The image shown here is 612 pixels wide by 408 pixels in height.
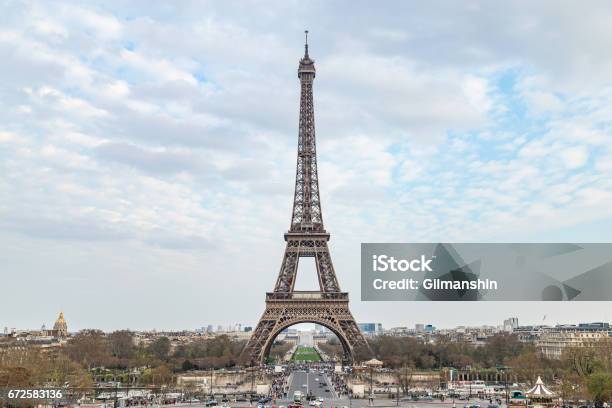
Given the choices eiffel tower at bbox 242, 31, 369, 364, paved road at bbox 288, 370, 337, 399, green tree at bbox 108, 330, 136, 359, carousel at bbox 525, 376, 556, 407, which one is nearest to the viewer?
carousel at bbox 525, 376, 556, 407

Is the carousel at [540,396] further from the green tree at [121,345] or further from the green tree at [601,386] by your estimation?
the green tree at [121,345]

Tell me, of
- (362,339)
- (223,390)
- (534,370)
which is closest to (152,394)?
(223,390)

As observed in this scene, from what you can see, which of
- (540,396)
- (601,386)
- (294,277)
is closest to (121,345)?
(294,277)

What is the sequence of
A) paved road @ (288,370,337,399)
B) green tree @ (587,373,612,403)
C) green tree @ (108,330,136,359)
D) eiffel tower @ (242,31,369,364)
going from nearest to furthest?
green tree @ (587,373,612,403)
paved road @ (288,370,337,399)
eiffel tower @ (242,31,369,364)
green tree @ (108,330,136,359)

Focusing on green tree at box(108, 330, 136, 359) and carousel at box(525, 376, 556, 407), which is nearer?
carousel at box(525, 376, 556, 407)

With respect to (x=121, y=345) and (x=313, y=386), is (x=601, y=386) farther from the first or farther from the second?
(x=121, y=345)

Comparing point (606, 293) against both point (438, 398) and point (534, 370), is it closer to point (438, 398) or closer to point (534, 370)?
point (438, 398)

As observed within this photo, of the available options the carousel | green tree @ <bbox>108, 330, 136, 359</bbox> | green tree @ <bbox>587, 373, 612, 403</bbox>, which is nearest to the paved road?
the carousel

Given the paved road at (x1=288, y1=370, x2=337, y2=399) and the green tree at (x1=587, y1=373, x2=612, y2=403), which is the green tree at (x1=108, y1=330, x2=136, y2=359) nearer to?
the paved road at (x1=288, y1=370, x2=337, y2=399)

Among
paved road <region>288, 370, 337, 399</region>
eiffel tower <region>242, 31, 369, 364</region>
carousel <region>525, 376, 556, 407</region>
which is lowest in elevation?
paved road <region>288, 370, 337, 399</region>
